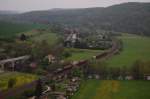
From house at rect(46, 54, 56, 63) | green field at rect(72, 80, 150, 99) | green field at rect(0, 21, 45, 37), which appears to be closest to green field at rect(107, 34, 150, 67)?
green field at rect(72, 80, 150, 99)

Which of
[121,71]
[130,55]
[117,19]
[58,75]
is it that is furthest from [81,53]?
[117,19]

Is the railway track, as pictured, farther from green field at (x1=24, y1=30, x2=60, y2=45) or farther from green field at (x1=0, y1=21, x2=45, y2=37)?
green field at (x1=0, y1=21, x2=45, y2=37)

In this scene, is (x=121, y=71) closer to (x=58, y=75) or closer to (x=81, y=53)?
(x=58, y=75)

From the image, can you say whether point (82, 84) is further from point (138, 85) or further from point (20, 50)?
point (20, 50)

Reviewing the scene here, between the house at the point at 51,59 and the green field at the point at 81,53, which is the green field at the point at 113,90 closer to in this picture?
the house at the point at 51,59

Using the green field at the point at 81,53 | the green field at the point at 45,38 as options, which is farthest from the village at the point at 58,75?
the green field at the point at 45,38
